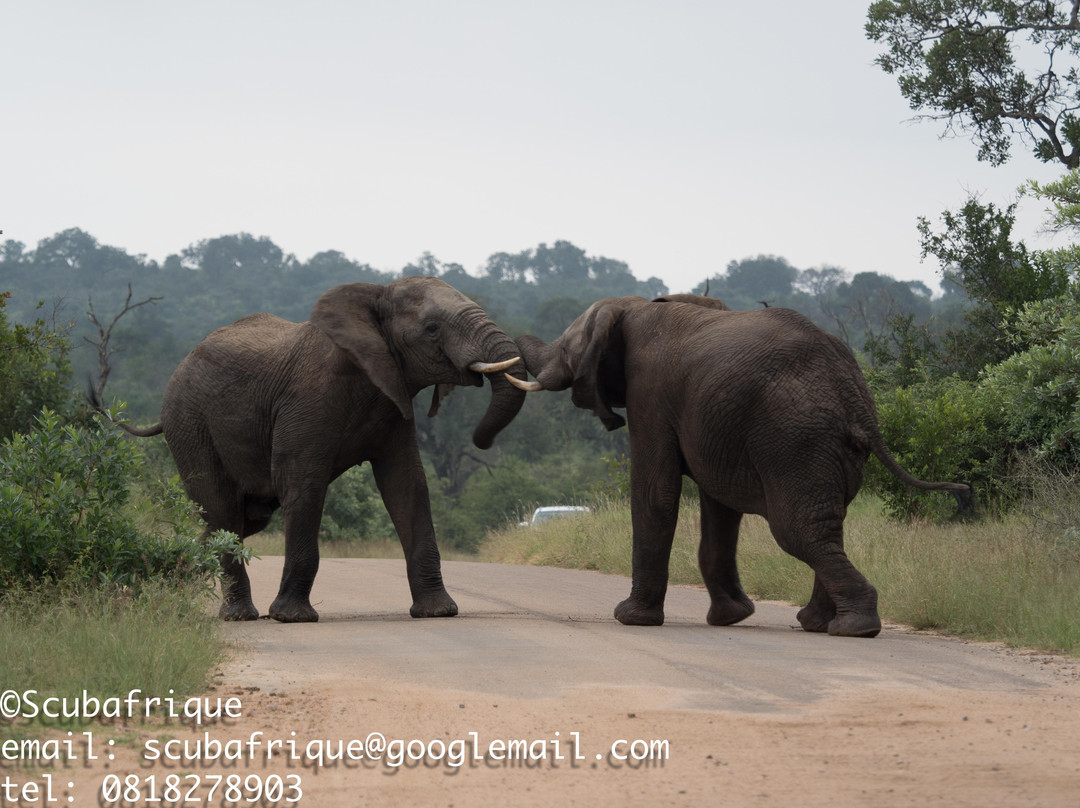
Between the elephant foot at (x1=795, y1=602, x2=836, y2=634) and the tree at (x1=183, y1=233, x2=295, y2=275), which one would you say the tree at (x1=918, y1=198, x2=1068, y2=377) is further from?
the tree at (x1=183, y1=233, x2=295, y2=275)

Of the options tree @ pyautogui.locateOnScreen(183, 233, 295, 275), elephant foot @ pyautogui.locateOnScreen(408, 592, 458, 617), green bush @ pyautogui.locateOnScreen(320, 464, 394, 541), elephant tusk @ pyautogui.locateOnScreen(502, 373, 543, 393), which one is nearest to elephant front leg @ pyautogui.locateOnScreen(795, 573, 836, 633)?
elephant tusk @ pyautogui.locateOnScreen(502, 373, 543, 393)

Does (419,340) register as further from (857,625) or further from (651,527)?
(857,625)

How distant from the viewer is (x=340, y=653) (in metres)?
8.48

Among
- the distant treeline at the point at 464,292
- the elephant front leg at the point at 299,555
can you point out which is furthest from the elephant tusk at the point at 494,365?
the distant treeline at the point at 464,292

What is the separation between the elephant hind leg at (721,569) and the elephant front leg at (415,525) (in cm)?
212

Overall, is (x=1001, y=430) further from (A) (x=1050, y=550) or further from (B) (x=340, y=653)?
(B) (x=340, y=653)

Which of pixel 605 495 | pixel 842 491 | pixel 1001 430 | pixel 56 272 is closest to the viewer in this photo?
pixel 842 491

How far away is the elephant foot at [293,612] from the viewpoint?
10729 millimetres

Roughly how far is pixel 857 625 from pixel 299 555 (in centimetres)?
432

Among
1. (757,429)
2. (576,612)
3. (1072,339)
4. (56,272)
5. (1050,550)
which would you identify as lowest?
(576,612)

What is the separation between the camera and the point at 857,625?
930cm

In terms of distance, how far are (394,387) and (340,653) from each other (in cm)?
269

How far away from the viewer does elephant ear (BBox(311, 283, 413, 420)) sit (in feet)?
34.6

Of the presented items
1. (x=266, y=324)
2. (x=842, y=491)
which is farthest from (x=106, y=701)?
(x=266, y=324)
